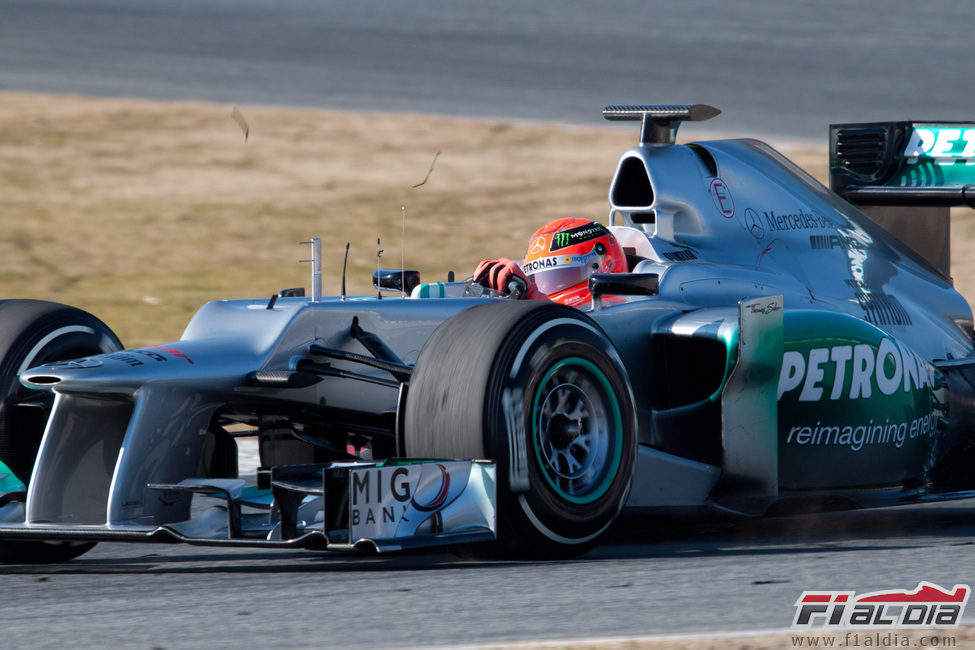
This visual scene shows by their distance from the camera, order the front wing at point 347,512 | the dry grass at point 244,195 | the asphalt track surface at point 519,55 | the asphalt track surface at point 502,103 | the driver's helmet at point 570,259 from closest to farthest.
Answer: the asphalt track surface at point 502,103
the front wing at point 347,512
the driver's helmet at point 570,259
the dry grass at point 244,195
the asphalt track surface at point 519,55

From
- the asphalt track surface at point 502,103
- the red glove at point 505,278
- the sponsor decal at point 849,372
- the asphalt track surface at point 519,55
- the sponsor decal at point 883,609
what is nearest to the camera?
the sponsor decal at point 883,609

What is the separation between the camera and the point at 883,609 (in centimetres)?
393

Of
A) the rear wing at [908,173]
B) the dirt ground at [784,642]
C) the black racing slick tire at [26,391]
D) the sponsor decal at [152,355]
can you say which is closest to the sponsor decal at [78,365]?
the sponsor decal at [152,355]

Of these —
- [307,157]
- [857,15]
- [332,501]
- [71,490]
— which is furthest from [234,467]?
[857,15]

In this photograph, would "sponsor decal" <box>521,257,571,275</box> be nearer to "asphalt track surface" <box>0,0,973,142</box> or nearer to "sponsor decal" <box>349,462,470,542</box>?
"sponsor decal" <box>349,462,470,542</box>

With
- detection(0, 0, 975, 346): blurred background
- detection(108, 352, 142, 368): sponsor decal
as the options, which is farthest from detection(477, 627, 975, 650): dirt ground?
detection(0, 0, 975, 346): blurred background

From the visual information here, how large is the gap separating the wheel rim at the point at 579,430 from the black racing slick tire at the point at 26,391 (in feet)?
6.67

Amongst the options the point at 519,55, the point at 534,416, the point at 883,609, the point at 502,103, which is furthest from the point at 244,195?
the point at 883,609

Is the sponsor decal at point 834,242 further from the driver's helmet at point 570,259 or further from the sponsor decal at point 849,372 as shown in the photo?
the driver's helmet at point 570,259

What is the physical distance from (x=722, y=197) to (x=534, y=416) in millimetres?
2158

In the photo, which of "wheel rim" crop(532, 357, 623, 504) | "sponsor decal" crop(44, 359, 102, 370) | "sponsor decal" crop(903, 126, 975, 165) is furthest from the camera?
"sponsor decal" crop(903, 126, 975, 165)

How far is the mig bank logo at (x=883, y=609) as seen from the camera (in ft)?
12.3

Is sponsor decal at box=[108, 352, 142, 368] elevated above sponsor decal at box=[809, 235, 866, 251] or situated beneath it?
situated beneath

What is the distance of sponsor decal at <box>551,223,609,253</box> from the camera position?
6.19 metres
